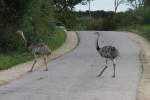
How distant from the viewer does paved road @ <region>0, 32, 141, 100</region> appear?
14.9 meters

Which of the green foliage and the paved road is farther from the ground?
the green foliage

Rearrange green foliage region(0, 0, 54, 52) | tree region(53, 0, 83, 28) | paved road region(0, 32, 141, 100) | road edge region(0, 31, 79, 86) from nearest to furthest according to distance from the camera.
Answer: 1. paved road region(0, 32, 141, 100)
2. road edge region(0, 31, 79, 86)
3. green foliage region(0, 0, 54, 52)
4. tree region(53, 0, 83, 28)

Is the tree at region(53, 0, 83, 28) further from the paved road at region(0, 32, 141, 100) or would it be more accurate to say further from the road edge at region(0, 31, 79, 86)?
the paved road at region(0, 32, 141, 100)

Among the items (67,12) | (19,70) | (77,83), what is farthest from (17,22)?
(67,12)

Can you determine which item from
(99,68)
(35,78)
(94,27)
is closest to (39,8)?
(99,68)

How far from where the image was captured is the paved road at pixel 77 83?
14.9 metres

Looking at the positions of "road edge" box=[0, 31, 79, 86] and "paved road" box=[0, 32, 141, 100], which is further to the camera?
"road edge" box=[0, 31, 79, 86]

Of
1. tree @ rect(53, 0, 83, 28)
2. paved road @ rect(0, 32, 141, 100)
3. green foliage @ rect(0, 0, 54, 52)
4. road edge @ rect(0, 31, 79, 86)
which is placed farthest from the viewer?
tree @ rect(53, 0, 83, 28)

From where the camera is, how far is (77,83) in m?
17.6

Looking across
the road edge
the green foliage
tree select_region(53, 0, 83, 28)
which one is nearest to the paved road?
the road edge

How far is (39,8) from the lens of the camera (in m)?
31.6

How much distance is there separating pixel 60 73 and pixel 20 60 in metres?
4.91

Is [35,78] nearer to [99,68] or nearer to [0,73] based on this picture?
[0,73]

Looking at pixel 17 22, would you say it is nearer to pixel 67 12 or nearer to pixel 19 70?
pixel 19 70
